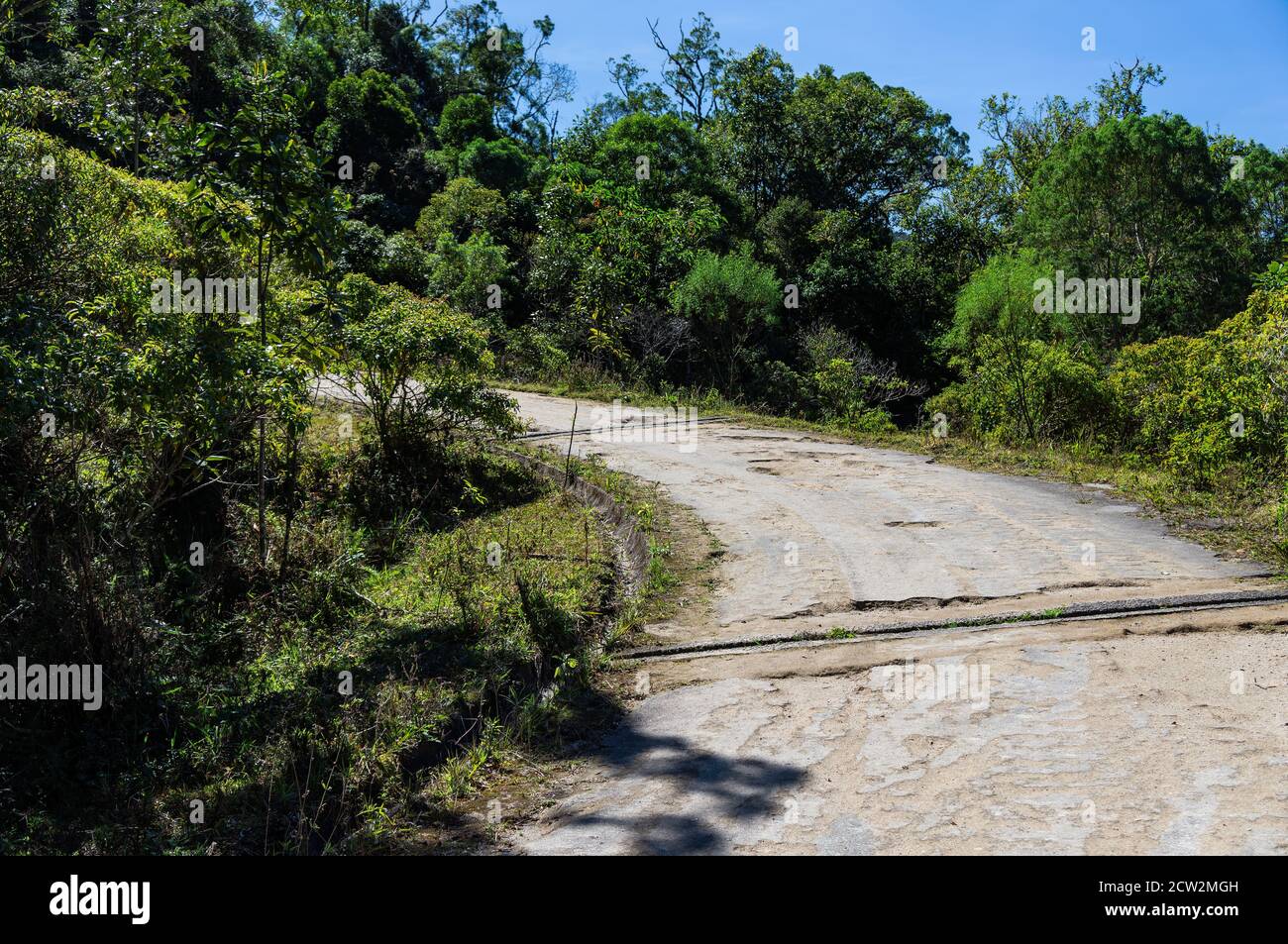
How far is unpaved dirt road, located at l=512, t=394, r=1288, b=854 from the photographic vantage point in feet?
11.0

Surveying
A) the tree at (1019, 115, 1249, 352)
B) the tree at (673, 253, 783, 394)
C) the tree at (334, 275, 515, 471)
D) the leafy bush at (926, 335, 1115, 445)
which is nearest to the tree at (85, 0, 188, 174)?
the tree at (334, 275, 515, 471)

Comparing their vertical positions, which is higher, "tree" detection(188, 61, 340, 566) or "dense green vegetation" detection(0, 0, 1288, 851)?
"tree" detection(188, 61, 340, 566)

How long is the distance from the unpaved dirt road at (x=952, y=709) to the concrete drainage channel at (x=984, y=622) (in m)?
0.05

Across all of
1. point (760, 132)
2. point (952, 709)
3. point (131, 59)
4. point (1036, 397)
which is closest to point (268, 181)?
point (131, 59)

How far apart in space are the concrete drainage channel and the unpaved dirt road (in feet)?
0.16

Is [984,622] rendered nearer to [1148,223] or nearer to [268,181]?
[268,181]

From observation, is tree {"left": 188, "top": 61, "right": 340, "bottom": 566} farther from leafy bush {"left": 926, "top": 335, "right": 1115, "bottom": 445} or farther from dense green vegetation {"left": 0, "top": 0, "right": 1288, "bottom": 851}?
leafy bush {"left": 926, "top": 335, "right": 1115, "bottom": 445}

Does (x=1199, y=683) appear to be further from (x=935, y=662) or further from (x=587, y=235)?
(x=587, y=235)

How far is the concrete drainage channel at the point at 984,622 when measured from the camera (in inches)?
215

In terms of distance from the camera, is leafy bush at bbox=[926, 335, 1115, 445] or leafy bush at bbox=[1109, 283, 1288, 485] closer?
leafy bush at bbox=[1109, 283, 1288, 485]

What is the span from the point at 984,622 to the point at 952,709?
129 centimetres

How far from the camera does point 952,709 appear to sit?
14.3 ft

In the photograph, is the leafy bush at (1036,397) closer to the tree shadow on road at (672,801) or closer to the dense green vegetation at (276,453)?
the dense green vegetation at (276,453)

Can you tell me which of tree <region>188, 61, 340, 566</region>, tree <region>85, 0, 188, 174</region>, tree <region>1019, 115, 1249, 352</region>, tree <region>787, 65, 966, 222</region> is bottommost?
tree <region>188, 61, 340, 566</region>
